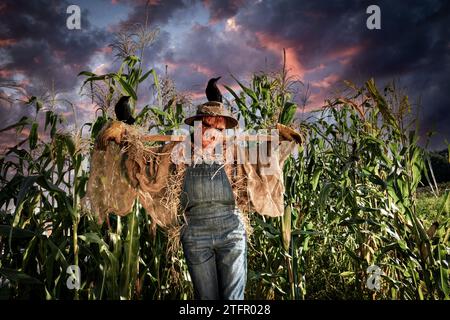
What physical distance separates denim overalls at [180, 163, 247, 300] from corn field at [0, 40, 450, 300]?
422 mm

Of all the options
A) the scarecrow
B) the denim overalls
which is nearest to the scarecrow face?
the scarecrow

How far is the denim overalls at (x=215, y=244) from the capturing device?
2.05 m

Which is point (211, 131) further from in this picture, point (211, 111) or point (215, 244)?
point (215, 244)

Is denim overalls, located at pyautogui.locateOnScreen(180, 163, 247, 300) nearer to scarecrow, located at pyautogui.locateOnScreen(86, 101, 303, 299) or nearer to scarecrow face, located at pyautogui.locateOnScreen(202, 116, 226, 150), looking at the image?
scarecrow, located at pyautogui.locateOnScreen(86, 101, 303, 299)

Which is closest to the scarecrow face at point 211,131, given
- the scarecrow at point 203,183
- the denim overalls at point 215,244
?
the scarecrow at point 203,183

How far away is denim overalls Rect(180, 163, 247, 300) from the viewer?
2.05 m

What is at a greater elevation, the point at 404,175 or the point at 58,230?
the point at 404,175

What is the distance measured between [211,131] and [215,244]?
68 cm

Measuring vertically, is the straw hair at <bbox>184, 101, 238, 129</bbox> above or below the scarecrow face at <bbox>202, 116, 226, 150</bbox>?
above

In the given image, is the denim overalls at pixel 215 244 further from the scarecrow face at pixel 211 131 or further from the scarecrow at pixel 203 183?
the scarecrow face at pixel 211 131

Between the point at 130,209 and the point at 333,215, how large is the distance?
1.61m
